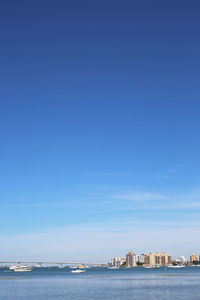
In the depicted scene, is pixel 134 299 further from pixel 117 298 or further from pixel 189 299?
pixel 189 299

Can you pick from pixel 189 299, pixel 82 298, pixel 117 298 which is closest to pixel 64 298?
pixel 82 298

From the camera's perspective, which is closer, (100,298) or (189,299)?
(189,299)

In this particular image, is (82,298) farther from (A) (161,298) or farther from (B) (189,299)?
(B) (189,299)

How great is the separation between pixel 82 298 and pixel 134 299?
12939mm

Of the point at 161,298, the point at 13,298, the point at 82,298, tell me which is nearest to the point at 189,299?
the point at 161,298

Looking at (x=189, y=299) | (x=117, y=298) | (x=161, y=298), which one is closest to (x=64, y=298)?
(x=117, y=298)

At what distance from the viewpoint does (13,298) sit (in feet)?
301

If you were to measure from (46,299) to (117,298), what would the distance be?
16569 millimetres

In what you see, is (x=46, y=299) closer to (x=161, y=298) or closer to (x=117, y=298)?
(x=117, y=298)

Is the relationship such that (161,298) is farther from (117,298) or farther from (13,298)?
(13,298)

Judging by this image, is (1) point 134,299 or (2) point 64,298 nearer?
(1) point 134,299

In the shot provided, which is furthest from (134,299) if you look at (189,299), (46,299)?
(46,299)

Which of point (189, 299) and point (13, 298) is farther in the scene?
point (13, 298)

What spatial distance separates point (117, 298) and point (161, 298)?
1041 centimetres
